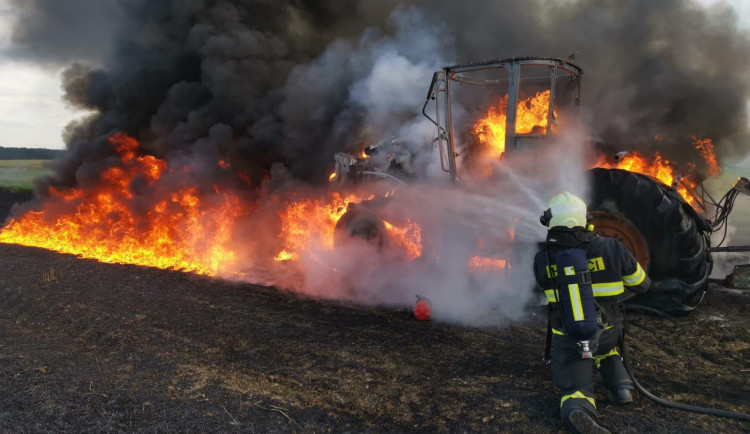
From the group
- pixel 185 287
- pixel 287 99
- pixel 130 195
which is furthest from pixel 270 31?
pixel 185 287

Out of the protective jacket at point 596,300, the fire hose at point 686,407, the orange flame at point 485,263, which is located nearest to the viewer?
the fire hose at point 686,407

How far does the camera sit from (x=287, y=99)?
1136 cm

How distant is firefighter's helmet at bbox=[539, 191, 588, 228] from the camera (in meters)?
3.53

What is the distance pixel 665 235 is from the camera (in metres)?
5.29

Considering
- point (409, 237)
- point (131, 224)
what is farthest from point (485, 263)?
point (131, 224)

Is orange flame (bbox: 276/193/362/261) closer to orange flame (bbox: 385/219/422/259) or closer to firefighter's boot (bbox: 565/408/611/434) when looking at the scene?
orange flame (bbox: 385/219/422/259)

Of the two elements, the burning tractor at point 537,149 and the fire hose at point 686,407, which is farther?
the burning tractor at point 537,149

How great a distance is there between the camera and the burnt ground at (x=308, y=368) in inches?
139

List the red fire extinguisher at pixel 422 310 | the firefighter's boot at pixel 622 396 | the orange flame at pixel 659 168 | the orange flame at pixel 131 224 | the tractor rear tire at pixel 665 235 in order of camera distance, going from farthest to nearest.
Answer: the orange flame at pixel 131 224, the orange flame at pixel 659 168, the red fire extinguisher at pixel 422 310, the tractor rear tire at pixel 665 235, the firefighter's boot at pixel 622 396

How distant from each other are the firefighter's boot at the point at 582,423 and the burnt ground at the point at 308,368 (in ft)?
0.58

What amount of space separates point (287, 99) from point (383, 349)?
314 inches

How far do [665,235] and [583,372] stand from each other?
2634mm

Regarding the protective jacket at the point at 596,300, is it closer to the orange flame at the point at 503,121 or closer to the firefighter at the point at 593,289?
the firefighter at the point at 593,289

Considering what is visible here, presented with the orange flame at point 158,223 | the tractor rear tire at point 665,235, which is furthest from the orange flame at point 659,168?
the orange flame at point 158,223
